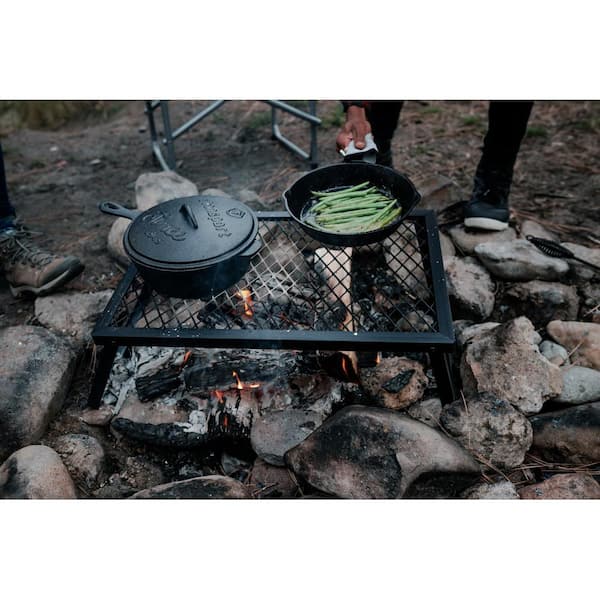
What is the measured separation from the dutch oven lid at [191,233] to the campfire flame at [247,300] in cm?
50

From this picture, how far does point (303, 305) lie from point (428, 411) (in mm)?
967

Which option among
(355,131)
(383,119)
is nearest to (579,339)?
(355,131)

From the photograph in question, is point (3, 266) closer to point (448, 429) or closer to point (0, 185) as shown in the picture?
point (0, 185)

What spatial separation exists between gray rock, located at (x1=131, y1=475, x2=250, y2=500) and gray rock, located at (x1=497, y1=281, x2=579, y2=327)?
204 centimetres

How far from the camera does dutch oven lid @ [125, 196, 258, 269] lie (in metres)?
2.45

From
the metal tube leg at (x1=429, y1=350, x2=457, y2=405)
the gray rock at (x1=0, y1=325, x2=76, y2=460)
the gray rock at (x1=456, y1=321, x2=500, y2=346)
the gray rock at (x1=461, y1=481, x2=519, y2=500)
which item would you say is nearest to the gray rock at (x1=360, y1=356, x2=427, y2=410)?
the metal tube leg at (x1=429, y1=350, x2=457, y2=405)

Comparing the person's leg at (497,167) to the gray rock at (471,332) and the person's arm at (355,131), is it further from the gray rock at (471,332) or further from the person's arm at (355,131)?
the person's arm at (355,131)

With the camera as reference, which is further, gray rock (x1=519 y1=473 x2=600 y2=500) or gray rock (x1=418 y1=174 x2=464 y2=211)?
gray rock (x1=418 y1=174 x2=464 y2=211)

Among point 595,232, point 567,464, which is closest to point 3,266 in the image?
point 567,464

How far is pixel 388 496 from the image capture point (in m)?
2.28

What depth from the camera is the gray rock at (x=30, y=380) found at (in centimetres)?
267

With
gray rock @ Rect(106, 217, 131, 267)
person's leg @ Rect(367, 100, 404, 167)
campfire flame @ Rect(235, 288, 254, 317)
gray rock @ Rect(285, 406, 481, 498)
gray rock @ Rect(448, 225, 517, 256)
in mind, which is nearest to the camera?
gray rock @ Rect(285, 406, 481, 498)

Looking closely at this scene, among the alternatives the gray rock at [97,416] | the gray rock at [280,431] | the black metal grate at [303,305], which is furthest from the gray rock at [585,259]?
the gray rock at [97,416]

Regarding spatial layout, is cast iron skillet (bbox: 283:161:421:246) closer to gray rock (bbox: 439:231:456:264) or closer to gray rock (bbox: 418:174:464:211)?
gray rock (bbox: 439:231:456:264)
